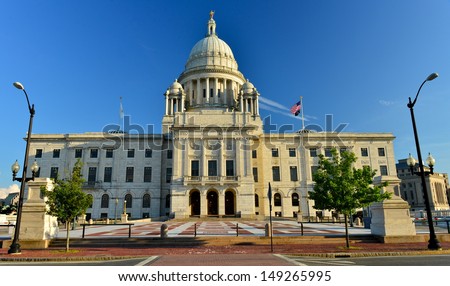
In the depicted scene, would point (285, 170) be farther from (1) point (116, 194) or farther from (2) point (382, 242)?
(2) point (382, 242)

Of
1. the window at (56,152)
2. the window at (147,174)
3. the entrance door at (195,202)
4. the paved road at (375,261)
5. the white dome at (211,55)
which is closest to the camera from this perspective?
the paved road at (375,261)

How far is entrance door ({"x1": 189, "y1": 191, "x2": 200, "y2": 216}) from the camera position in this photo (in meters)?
55.2

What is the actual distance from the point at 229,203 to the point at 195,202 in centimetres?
623

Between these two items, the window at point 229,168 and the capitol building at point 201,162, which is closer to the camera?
the capitol building at point 201,162

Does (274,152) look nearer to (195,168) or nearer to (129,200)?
(195,168)

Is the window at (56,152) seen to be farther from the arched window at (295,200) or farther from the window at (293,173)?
the arched window at (295,200)

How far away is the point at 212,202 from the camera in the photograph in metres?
55.9

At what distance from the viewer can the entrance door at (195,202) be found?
5521 cm

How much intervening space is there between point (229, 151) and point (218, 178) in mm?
5430

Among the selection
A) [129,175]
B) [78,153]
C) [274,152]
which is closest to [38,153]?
[78,153]

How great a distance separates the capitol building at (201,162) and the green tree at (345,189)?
34388 millimetres

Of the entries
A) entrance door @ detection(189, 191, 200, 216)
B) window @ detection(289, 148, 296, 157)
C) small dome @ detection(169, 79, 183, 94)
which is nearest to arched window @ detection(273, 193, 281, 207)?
window @ detection(289, 148, 296, 157)

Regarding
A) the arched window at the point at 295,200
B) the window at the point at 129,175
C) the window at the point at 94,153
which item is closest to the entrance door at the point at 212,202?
the arched window at the point at 295,200
